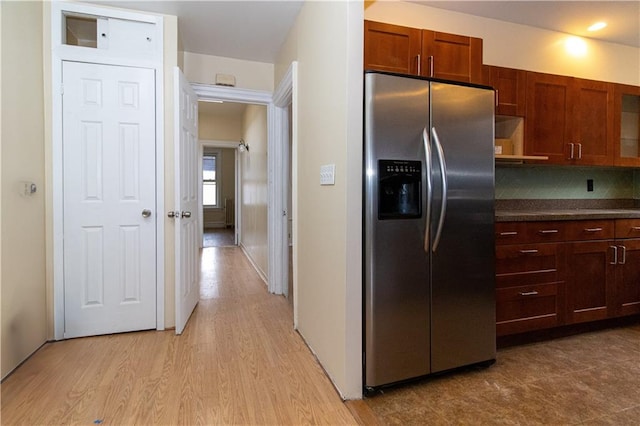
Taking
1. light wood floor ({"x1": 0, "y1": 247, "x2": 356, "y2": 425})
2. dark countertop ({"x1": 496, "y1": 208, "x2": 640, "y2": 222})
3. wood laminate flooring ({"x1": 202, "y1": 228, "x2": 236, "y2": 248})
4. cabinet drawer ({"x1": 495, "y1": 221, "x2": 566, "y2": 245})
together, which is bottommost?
light wood floor ({"x1": 0, "y1": 247, "x2": 356, "y2": 425})

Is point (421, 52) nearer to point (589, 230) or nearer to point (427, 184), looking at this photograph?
point (427, 184)

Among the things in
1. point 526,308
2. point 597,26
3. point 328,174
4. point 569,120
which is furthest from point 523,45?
point 328,174

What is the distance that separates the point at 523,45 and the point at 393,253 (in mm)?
2564

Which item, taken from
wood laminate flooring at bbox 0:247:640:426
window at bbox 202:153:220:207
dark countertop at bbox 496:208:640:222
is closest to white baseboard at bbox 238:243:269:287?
wood laminate flooring at bbox 0:247:640:426

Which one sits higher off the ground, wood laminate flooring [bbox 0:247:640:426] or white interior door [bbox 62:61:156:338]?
white interior door [bbox 62:61:156:338]

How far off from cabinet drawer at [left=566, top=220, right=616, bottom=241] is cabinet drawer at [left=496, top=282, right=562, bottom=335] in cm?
38

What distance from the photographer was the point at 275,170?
12.0 feet

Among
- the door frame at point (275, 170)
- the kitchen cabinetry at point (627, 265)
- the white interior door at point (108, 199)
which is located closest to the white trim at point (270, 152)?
the door frame at point (275, 170)

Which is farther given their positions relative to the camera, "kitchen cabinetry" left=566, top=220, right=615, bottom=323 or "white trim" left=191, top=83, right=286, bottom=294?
"white trim" left=191, top=83, right=286, bottom=294

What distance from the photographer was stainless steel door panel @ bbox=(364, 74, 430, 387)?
1791 mm

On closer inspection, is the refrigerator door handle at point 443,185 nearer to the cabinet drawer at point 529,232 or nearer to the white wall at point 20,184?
the cabinet drawer at point 529,232

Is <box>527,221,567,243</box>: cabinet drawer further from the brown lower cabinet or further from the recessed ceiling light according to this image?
the recessed ceiling light

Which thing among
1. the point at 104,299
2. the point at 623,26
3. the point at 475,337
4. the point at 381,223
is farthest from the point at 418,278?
the point at 623,26

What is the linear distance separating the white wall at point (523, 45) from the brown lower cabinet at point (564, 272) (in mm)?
1544
